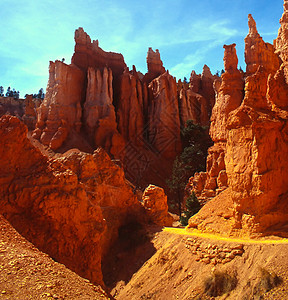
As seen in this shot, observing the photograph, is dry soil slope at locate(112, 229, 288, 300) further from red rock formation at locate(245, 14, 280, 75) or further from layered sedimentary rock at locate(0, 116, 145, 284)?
red rock formation at locate(245, 14, 280, 75)

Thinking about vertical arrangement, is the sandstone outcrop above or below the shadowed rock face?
below

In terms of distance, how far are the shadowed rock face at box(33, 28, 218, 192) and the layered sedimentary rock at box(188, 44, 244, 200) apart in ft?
41.1

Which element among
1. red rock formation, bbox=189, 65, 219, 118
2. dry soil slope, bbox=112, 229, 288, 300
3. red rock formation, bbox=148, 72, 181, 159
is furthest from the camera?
red rock formation, bbox=189, 65, 219, 118

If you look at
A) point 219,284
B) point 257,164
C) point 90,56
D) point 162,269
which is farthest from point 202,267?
point 90,56

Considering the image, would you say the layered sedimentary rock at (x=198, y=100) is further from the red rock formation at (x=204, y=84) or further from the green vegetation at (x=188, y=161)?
the green vegetation at (x=188, y=161)

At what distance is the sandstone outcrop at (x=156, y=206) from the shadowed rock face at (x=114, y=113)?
14.5m

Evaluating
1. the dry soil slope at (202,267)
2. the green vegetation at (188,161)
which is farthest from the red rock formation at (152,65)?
the dry soil slope at (202,267)

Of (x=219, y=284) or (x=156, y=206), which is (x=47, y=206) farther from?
(x=156, y=206)

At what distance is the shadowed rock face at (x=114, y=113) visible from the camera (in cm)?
3450

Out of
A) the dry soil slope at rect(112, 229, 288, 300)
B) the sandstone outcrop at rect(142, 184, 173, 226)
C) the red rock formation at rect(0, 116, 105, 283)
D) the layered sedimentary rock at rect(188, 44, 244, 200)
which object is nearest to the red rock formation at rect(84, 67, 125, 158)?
the layered sedimentary rock at rect(188, 44, 244, 200)

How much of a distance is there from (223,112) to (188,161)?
1136cm

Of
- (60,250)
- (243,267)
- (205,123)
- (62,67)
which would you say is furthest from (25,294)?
(205,123)

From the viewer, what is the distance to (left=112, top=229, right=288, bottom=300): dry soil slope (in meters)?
9.62

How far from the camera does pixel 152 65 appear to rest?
153 feet
